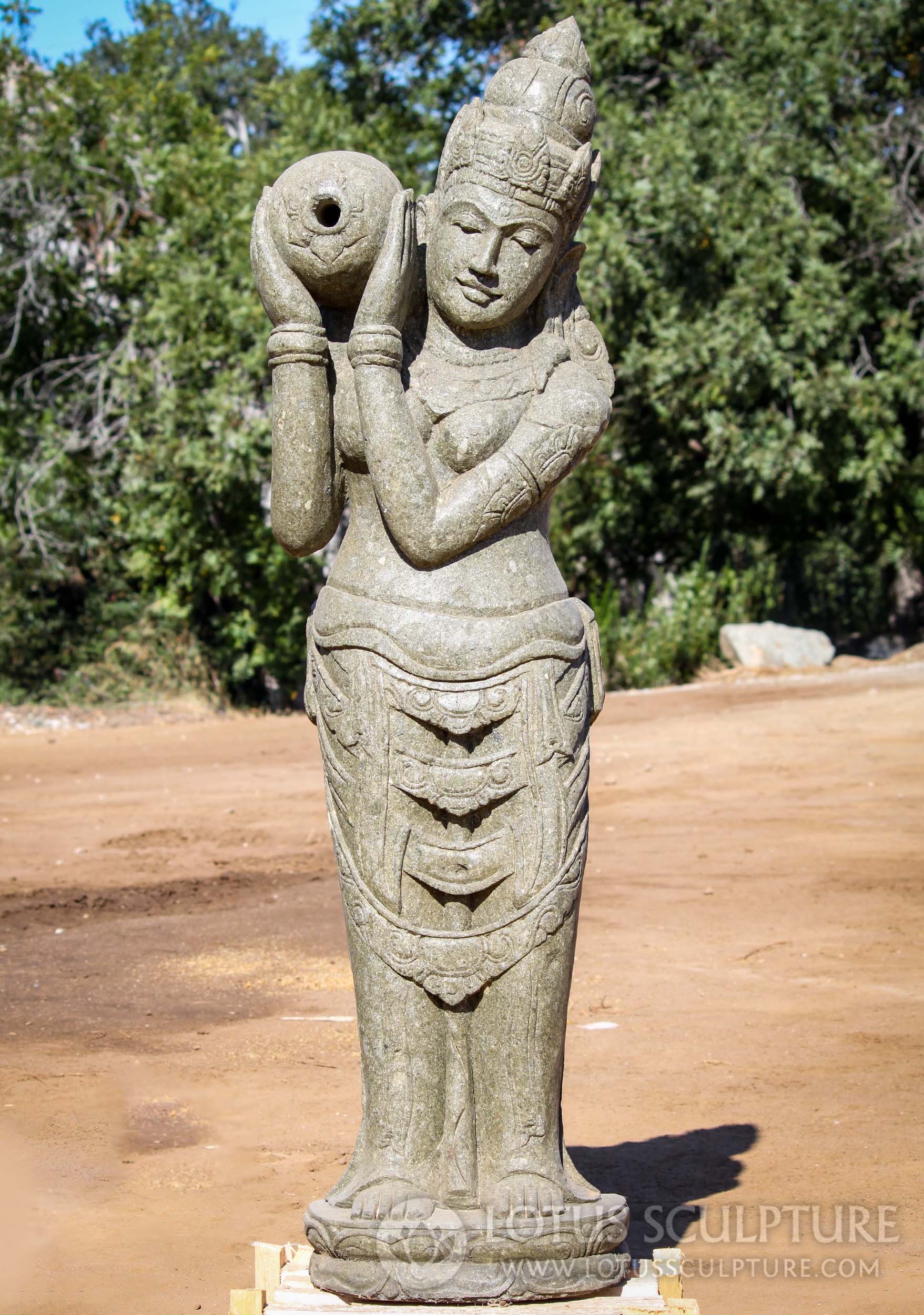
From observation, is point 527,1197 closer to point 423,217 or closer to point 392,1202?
point 392,1202

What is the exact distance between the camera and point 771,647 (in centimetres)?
1585

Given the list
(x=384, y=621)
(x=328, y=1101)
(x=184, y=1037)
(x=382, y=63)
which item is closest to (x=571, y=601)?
(x=384, y=621)

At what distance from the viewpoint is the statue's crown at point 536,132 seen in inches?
139

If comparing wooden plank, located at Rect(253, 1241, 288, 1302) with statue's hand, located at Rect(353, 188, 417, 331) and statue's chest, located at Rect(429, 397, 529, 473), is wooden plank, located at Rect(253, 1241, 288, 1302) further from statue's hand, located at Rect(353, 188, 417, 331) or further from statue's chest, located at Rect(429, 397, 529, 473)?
statue's hand, located at Rect(353, 188, 417, 331)

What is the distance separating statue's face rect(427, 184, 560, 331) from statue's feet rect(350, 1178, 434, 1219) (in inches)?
79.6

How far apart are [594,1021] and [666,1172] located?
1539 mm

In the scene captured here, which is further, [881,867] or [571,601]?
[881,867]

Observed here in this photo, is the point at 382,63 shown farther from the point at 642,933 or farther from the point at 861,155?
the point at 642,933

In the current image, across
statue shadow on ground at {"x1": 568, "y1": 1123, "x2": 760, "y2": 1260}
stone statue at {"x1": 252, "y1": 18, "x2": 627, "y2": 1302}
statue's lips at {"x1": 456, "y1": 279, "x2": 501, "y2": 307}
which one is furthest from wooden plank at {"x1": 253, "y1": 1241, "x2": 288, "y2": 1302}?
statue's lips at {"x1": 456, "y1": 279, "x2": 501, "y2": 307}

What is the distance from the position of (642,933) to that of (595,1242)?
4291 mm

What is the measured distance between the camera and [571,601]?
12.1 ft

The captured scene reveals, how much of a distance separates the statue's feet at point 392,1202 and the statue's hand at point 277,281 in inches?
79.3

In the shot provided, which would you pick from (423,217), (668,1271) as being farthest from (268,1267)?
(423,217)

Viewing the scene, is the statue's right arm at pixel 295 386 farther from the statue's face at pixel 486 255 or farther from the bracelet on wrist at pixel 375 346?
the statue's face at pixel 486 255
